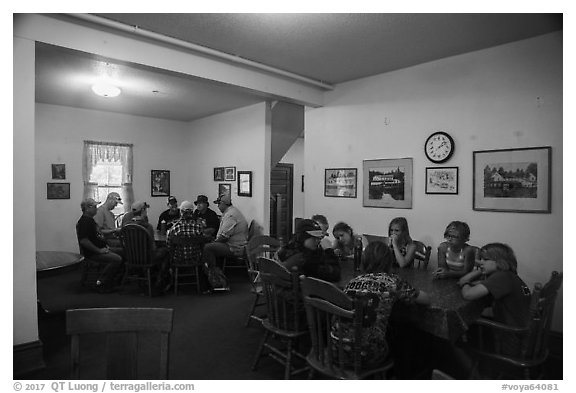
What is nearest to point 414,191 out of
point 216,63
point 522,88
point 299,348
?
point 522,88

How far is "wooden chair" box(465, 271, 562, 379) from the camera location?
1990 mm

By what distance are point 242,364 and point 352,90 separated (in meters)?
3.26

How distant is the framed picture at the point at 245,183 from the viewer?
5941 millimetres

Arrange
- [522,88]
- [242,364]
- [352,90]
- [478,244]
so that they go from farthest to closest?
[352,90], [478,244], [522,88], [242,364]

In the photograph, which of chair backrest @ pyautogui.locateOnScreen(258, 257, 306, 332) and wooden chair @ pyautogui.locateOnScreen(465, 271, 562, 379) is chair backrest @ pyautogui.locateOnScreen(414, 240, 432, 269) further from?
chair backrest @ pyautogui.locateOnScreen(258, 257, 306, 332)

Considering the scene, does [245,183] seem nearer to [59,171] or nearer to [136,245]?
[136,245]

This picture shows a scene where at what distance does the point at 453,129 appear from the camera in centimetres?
369

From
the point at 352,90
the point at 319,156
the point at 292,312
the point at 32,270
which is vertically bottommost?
the point at 292,312

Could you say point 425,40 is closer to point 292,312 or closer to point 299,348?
point 292,312

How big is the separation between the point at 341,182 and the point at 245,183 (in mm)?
1894

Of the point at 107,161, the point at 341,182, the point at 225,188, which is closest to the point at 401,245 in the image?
the point at 341,182

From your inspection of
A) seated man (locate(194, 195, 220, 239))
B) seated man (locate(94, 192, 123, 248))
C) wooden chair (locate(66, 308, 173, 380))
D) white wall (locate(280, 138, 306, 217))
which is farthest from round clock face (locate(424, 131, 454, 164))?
seated man (locate(94, 192, 123, 248))

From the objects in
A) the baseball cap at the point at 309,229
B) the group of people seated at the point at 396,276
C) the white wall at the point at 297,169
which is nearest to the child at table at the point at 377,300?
the group of people seated at the point at 396,276
